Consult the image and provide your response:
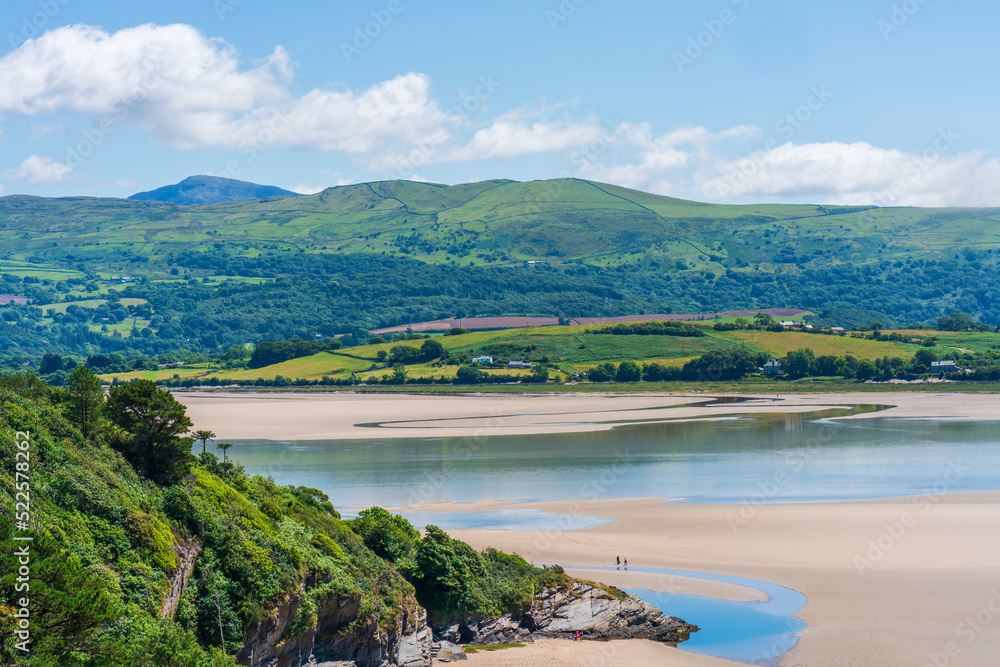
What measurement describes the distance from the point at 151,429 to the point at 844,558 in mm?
23524

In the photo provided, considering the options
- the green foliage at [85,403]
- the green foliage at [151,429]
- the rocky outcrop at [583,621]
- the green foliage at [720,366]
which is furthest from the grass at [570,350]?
the green foliage at [151,429]

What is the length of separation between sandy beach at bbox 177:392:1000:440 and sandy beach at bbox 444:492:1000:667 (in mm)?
34850

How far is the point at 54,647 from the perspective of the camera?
1138 cm

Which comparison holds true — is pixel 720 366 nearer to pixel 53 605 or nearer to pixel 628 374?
pixel 628 374

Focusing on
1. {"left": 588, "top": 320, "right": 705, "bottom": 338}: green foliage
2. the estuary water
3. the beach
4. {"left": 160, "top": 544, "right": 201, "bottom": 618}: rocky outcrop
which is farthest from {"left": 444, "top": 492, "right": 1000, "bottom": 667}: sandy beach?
{"left": 588, "top": 320, "right": 705, "bottom": 338}: green foliage

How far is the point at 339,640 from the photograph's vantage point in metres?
19.9

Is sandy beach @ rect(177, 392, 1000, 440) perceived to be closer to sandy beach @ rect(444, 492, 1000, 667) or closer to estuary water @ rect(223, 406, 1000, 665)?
estuary water @ rect(223, 406, 1000, 665)

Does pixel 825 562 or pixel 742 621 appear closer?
pixel 742 621

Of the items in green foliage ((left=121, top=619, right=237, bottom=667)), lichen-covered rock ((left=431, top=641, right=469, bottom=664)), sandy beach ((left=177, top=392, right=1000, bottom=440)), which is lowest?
sandy beach ((left=177, top=392, right=1000, bottom=440))

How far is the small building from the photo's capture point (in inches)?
4897

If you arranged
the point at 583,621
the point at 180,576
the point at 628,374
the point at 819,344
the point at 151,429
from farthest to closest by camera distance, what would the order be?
1. the point at 819,344
2. the point at 628,374
3. the point at 583,621
4. the point at 151,429
5. the point at 180,576

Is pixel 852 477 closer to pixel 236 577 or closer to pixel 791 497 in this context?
pixel 791 497

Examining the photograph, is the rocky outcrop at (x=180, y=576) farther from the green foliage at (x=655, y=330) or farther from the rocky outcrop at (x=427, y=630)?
the green foliage at (x=655, y=330)

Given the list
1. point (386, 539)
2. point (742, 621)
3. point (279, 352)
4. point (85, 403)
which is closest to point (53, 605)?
point (85, 403)
